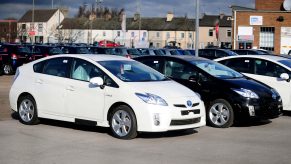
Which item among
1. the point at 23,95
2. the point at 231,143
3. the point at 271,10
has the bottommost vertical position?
the point at 231,143

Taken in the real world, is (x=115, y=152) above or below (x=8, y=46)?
below

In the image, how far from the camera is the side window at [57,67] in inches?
411

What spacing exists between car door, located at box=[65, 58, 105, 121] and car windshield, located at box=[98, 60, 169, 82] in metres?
0.29

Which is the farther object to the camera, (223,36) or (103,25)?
(103,25)

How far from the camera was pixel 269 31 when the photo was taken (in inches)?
2114

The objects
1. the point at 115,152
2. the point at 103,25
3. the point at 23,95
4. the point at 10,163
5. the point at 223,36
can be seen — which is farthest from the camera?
the point at 103,25

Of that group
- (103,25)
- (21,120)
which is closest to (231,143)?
(21,120)

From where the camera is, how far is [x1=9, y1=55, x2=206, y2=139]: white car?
361 inches

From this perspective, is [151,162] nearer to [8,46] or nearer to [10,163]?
[10,163]

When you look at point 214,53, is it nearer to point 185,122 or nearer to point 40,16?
point 185,122

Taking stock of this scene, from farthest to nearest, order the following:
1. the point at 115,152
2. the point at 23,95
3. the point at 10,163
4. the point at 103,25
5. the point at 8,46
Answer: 1. the point at 103,25
2. the point at 8,46
3. the point at 23,95
4. the point at 115,152
5. the point at 10,163

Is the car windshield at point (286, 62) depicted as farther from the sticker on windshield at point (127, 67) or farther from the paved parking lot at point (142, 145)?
the sticker on windshield at point (127, 67)

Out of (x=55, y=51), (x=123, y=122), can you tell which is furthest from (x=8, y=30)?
(x=123, y=122)

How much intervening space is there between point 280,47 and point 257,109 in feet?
143
